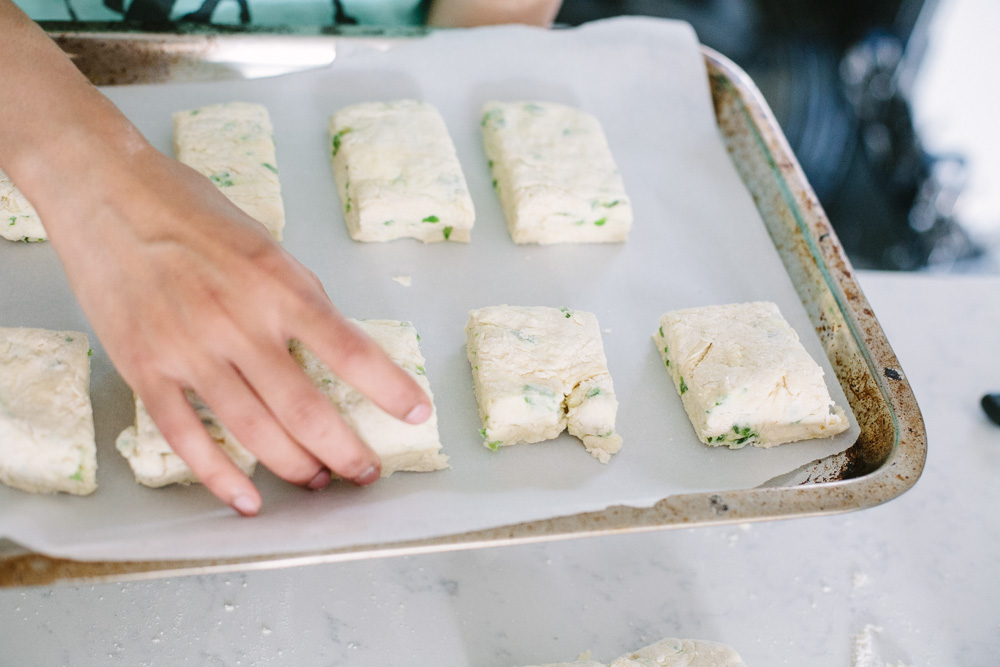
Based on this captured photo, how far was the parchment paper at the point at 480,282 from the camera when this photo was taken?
154 cm

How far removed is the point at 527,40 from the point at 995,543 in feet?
6.40

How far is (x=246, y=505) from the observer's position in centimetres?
148

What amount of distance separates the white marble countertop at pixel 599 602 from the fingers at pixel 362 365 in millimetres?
486

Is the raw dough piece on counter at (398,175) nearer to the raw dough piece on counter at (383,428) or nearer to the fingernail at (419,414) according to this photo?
the raw dough piece on counter at (383,428)

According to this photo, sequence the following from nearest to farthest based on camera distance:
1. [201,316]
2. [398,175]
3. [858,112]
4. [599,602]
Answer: [201,316] < [599,602] < [398,175] < [858,112]

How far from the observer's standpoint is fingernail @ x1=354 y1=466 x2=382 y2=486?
5.10ft

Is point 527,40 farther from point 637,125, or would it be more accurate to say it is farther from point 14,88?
point 14,88

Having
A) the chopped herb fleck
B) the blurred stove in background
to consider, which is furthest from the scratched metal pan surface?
the blurred stove in background

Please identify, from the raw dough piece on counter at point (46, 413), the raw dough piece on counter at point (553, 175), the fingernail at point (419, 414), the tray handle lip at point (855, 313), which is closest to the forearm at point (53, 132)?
the raw dough piece on counter at point (46, 413)

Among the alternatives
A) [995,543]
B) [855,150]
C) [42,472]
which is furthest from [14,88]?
[855,150]

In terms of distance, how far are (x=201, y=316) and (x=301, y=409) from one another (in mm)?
238

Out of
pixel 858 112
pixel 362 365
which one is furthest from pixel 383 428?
pixel 858 112

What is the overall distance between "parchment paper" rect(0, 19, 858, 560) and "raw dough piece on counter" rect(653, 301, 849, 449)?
0.13ft

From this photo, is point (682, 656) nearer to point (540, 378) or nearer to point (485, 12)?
point (540, 378)
